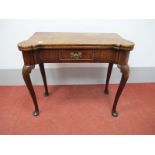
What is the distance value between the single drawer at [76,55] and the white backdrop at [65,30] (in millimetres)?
570

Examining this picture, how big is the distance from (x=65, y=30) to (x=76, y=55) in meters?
0.58

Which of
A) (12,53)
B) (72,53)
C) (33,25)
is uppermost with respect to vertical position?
(33,25)

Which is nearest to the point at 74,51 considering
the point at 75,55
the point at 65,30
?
the point at 75,55

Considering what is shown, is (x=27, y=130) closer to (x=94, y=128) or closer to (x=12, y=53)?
(x=94, y=128)

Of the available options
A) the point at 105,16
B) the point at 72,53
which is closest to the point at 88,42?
the point at 72,53

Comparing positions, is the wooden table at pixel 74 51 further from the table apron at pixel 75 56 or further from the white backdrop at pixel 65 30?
the white backdrop at pixel 65 30

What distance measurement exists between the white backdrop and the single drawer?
570 mm

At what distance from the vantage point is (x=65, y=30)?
147 cm

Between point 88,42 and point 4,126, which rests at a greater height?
point 88,42

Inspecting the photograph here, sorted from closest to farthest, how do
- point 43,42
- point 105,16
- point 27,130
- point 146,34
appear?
point 43,42
point 27,130
point 105,16
point 146,34

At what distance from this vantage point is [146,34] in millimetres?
1545

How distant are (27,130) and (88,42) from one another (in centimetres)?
81

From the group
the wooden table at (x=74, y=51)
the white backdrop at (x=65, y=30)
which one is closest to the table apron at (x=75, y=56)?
the wooden table at (x=74, y=51)

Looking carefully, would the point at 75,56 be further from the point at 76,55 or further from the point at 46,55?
the point at 46,55
